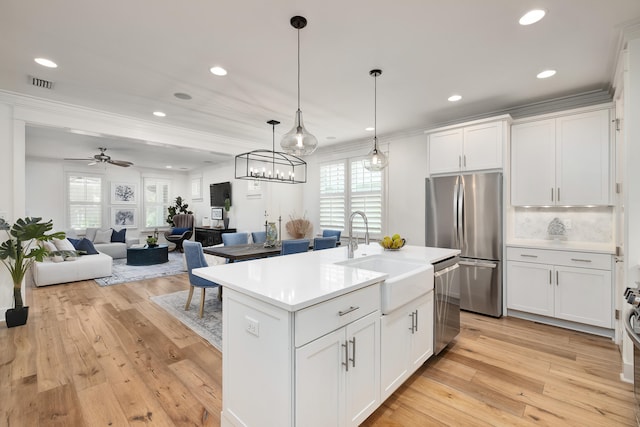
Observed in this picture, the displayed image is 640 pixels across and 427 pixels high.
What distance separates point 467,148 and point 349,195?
99.5 inches

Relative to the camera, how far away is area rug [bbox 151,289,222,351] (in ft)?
10.4

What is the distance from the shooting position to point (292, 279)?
1.74 metres

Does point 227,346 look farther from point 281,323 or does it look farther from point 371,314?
point 371,314

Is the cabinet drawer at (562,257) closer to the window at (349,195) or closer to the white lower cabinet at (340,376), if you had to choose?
the window at (349,195)

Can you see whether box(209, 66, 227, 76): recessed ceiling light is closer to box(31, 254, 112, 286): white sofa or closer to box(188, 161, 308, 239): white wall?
box(188, 161, 308, 239): white wall

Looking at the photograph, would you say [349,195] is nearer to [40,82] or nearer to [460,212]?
[460,212]

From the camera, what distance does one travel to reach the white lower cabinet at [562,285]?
306 cm

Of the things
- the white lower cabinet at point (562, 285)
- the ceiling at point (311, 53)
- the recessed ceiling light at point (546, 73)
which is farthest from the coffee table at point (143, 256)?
the recessed ceiling light at point (546, 73)

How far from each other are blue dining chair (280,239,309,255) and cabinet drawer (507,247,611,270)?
2.66 m

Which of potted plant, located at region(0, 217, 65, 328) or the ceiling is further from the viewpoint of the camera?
potted plant, located at region(0, 217, 65, 328)

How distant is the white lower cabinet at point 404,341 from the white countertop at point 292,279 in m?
0.37

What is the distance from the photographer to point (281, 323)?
136cm

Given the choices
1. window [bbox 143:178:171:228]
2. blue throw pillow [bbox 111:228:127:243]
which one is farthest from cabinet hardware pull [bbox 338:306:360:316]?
window [bbox 143:178:171:228]

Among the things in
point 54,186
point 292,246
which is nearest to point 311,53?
point 292,246
